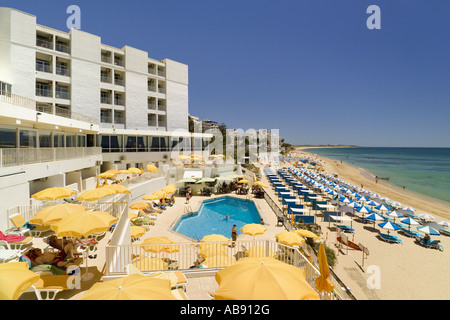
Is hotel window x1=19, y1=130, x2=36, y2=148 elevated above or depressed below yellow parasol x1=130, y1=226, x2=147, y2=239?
above

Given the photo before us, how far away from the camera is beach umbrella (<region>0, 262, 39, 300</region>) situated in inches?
148

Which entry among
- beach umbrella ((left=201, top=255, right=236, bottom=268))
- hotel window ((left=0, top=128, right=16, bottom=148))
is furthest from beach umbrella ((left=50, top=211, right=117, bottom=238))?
hotel window ((left=0, top=128, right=16, bottom=148))

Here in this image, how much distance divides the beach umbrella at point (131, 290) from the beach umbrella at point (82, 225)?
3348 mm

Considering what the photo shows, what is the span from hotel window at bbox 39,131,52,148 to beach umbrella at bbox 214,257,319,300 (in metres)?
19.7

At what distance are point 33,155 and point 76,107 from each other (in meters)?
17.2

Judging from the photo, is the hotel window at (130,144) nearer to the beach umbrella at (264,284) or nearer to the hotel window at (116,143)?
the hotel window at (116,143)

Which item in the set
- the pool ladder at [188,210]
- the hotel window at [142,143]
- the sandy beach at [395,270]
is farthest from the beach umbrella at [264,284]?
the hotel window at [142,143]

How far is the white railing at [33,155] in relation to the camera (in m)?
11.6

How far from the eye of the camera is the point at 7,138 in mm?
13844

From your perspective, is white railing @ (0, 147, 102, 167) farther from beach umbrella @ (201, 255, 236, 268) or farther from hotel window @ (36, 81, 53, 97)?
hotel window @ (36, 81, 53, 97)

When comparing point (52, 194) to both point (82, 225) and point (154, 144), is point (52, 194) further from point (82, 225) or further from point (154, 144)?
point (154, 144)

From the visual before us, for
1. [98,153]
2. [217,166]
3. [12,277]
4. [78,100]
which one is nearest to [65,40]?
[78,100]

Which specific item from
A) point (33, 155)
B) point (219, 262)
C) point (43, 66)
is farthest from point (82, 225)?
point (43, 66)
